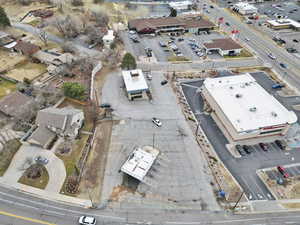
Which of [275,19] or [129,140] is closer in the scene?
[129,140]

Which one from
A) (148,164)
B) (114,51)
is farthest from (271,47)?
(148,164)

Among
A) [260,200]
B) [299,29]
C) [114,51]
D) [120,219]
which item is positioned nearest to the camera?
[120,219]

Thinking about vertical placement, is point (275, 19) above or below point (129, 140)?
above

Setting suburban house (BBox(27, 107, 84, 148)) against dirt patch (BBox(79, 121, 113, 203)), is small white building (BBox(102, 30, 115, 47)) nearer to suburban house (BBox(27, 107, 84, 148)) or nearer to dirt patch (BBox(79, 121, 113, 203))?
dirt patch (BBox(79, 121, 113, 203))

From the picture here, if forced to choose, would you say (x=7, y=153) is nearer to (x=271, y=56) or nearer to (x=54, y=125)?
→ (x=54, y=125)

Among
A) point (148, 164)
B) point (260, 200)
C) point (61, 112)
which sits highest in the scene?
point (61, 112)

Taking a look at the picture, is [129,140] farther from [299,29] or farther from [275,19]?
[275,19]

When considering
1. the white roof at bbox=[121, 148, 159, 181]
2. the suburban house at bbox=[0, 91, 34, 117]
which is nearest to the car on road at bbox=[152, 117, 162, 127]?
the white roof at bbox=[121, 148, 159, 181]
